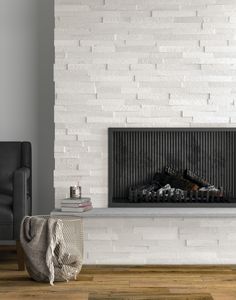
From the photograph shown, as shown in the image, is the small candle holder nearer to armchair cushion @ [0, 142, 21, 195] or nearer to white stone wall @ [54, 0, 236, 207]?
white stone wall @ [54, 0, 236, 207]

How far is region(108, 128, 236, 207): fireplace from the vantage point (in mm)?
5211

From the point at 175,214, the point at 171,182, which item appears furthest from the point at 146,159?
the point at 175,214

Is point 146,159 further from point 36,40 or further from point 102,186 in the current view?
point 36,40

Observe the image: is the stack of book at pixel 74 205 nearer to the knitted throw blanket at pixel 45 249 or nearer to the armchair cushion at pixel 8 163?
the knitted throw blanket at pixel 45 249

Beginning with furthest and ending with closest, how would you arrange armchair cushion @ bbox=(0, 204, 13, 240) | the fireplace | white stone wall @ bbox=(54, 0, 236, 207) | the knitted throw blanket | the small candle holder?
1. the fireplace
2. white stone wall @ bbox=(54, 0, 236, 207)
3. the small candle holder
4. armchair cushion @ bbox=(0, 204, 13, 240)
5. the knitted throw blanket

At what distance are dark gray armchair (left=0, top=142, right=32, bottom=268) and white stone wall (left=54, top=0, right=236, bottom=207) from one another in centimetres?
30

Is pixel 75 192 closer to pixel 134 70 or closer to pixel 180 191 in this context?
pixel 180 191

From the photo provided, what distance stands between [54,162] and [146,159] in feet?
2.58

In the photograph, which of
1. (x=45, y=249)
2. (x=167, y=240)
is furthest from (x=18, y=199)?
(x=167, y=240)

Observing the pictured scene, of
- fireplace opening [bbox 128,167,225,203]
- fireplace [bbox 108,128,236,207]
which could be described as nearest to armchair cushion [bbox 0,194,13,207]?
fireplace [bbox 108,128,236,207]

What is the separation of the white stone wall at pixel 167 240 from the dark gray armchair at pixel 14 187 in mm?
A: 540

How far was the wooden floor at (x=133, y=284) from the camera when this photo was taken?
4066mm

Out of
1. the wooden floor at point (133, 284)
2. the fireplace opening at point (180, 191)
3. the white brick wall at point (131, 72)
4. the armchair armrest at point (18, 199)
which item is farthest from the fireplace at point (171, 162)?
the armchair armrest at point (18, 199)

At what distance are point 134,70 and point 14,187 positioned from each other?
1280 mm
